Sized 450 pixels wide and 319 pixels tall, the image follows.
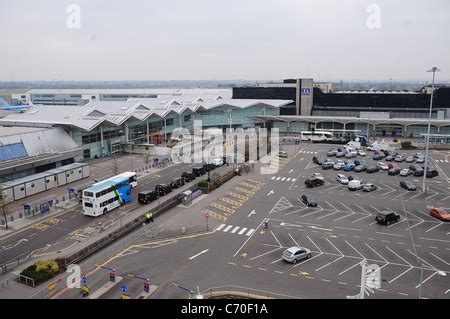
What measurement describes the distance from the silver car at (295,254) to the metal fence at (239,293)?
3523 mm

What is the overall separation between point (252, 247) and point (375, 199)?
15.2m

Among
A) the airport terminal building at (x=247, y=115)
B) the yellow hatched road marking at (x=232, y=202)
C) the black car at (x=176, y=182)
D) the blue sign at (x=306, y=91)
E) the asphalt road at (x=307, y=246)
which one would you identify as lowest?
the yellow hatched road marking at (x=232, y=202)

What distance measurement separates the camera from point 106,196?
29.1 meters

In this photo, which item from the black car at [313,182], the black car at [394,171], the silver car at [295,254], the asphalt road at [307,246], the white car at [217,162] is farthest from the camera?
the white car at [217,162]

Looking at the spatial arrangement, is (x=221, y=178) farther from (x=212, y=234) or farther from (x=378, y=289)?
(x=378, y=289)

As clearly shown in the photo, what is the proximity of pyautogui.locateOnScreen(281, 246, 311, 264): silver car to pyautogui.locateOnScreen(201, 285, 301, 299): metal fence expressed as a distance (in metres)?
3.52

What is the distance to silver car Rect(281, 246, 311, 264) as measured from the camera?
20.9 m

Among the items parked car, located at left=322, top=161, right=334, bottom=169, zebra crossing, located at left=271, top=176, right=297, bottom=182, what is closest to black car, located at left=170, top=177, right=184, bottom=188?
zebra crossing, located at left=271, top=176, right=297, bottom=182

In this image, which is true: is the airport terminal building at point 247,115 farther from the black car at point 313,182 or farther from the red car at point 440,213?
the red car at point 440,213

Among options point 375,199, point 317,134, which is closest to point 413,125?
point 317,134

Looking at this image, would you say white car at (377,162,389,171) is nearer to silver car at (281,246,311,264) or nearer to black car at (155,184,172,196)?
black car at (155,184,172,196)

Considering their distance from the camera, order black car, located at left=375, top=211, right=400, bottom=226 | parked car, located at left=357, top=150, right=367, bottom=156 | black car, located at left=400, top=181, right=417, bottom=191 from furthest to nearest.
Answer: parked car, located at left=357, top=150, right=367, bottom=156, black car, located at left=400, top=181, right=417, bottom=191, black car, located at left=375, top=211, right=400, bottom=226

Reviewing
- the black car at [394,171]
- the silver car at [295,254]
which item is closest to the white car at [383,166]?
the black car at [394,171]

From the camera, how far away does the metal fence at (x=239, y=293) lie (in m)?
17.4
